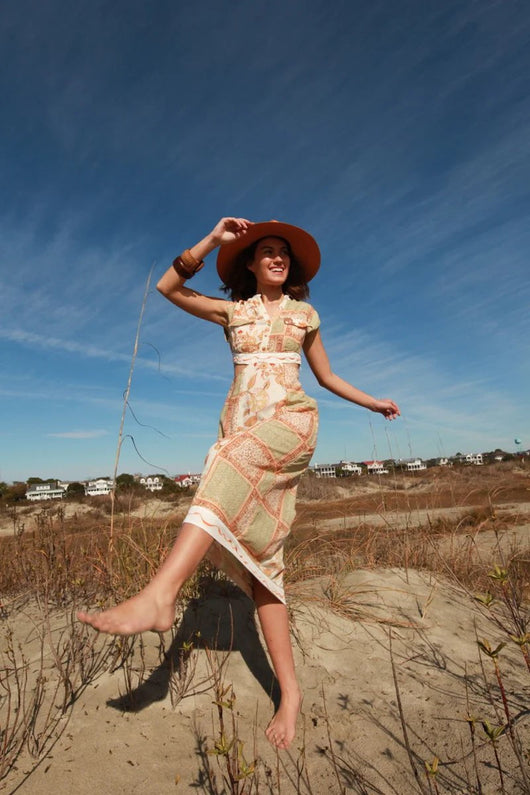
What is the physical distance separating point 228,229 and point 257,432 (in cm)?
108

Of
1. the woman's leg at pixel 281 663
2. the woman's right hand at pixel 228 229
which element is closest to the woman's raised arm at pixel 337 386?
the woman's right hand at pixel 228 229

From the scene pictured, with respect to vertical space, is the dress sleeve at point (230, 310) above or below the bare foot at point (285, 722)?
above

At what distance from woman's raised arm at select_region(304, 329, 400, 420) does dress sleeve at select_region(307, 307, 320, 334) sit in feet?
0.38

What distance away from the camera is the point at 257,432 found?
1934mm

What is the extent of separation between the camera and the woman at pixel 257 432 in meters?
1.61

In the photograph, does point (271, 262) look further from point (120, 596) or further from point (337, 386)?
point (120, 596)

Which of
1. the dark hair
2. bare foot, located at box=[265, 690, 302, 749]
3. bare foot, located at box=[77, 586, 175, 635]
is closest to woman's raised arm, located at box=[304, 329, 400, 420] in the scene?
the dark hair

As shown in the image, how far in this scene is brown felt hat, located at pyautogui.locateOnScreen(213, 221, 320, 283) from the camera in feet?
8.50

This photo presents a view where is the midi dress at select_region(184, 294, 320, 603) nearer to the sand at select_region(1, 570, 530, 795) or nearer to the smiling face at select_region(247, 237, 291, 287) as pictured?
the smiling face at select_region(247, 237, 291, 287)

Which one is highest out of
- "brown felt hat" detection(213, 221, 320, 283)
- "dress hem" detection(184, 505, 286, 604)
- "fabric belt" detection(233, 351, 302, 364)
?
"brown felt hat" detection(213, 221, 320, 283)

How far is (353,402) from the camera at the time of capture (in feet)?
9.10

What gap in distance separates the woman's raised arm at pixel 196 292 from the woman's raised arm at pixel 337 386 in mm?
580

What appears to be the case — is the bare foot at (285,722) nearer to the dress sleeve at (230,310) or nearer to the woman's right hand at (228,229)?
the dress sleeve at (230,310)

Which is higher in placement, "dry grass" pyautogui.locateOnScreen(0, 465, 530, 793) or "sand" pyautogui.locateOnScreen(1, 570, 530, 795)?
"dry grass" pyautogui.locateOnScreen(0, 465, 530, 793)
